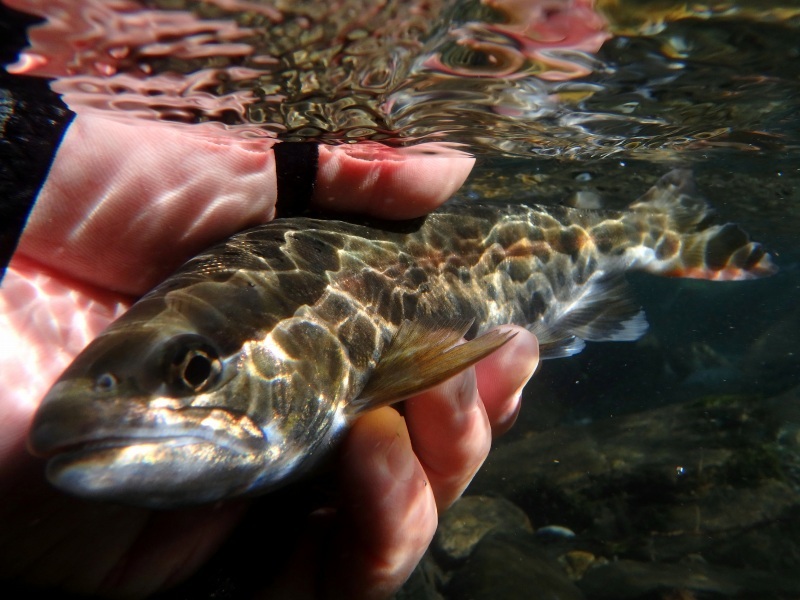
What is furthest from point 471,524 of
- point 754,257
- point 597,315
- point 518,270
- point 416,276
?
point 416,276

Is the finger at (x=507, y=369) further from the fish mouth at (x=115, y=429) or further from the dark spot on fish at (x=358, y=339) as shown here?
the fish mouth at (x=115, y=429)

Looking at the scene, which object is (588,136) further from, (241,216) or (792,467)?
(792,467)

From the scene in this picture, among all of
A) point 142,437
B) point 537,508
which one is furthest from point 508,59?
point 537,508

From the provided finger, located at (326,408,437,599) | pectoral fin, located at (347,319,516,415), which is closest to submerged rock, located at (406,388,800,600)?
finger, located at (326,408,437,599)

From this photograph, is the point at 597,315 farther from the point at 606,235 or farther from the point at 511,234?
the point at 511,234

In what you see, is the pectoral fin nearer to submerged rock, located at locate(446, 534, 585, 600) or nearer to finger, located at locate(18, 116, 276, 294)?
finger, located at locate(18, 116, 276, 294)

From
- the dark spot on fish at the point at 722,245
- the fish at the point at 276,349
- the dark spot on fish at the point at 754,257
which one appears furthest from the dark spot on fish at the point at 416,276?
the dark spot on fish at the point at 754,257
